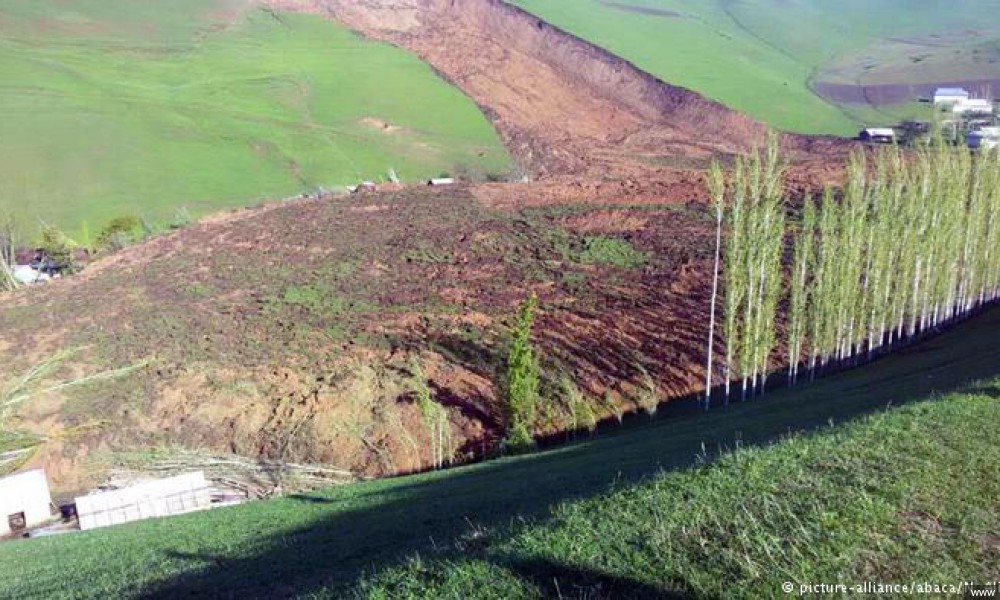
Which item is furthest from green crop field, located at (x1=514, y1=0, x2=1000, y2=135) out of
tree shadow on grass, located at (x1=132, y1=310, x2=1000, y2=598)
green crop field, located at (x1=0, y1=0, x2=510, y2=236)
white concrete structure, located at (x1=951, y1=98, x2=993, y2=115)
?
tree shadow on grass, located at (x1=132, y1=310, x2=1000, y2=598)

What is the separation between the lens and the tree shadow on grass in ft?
38.6

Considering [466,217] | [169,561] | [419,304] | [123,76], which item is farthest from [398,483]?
[123,76]

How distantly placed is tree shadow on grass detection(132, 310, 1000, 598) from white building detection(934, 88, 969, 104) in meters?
86.0

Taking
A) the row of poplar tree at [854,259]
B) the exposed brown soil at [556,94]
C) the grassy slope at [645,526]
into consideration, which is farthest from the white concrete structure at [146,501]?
the exposed brown soil at [556,94]

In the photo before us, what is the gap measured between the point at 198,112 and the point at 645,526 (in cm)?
8633

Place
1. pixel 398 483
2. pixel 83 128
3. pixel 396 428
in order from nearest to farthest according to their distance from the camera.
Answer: pixel 398 483
pixel 396 428
pixel 83 128

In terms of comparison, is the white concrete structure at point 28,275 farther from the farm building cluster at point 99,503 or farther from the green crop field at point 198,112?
the farm building cluster at point 99,503

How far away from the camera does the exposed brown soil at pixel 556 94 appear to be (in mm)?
87750

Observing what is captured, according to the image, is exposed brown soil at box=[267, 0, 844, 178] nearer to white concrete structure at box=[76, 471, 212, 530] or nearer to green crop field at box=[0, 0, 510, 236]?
green crop field at box=[0, 0, 510, 236]

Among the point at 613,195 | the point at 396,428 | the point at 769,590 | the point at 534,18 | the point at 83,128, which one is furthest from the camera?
the point at 534,18

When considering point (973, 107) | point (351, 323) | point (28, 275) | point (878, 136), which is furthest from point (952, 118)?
point (28, 275)

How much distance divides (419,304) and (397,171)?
39486 mm

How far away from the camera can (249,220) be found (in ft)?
204

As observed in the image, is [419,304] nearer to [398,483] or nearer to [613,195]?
[398,483]
